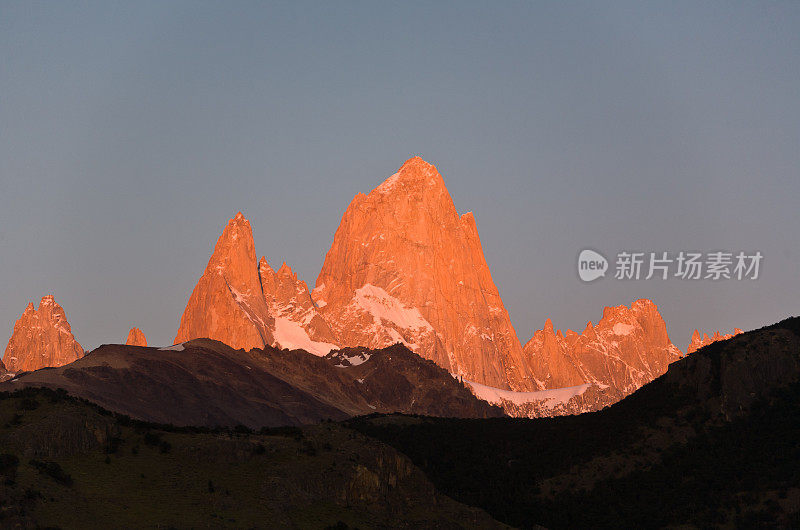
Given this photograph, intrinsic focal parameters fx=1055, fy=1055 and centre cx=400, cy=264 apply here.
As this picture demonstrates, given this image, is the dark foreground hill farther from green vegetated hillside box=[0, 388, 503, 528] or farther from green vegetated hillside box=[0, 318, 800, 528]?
green vegetated hillside box=[0, 388, 503, 528]

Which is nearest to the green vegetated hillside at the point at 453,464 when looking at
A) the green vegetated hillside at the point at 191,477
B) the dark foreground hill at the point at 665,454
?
the green vegetated hillside at the point at 191,477

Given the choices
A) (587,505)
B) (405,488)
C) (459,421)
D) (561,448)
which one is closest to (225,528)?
(405,488)

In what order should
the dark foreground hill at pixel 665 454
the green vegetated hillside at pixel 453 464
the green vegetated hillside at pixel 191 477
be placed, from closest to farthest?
1. the green vegetated hillside at pixel 191 477
2. the green vegetated hillside at pixel 453 464
3. the dark foreground hill at pixel 665 454

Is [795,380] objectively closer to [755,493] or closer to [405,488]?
[755,493]

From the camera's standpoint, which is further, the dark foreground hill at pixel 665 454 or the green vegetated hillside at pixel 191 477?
the dark foreground hill at pixel 665 454

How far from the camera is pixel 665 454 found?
140625 mm

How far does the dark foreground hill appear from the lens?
396ft

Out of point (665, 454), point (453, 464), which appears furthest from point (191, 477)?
point (453, 464)

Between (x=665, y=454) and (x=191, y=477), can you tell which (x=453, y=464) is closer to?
(x=665, y=454)

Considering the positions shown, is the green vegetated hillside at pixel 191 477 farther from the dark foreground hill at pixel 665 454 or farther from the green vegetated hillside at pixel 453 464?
the dark foreground hill at pixel 665 454

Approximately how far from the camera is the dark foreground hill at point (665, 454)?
121 meters

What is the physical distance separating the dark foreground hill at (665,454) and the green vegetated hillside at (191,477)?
94.2 feet

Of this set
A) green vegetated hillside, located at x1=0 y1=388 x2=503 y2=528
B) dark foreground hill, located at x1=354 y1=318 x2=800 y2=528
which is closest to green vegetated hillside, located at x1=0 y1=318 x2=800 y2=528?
green vegetated hillside, located at x1=0 y1=388 x2=503 y2=528

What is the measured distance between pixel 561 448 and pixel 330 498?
7278 centimetres
